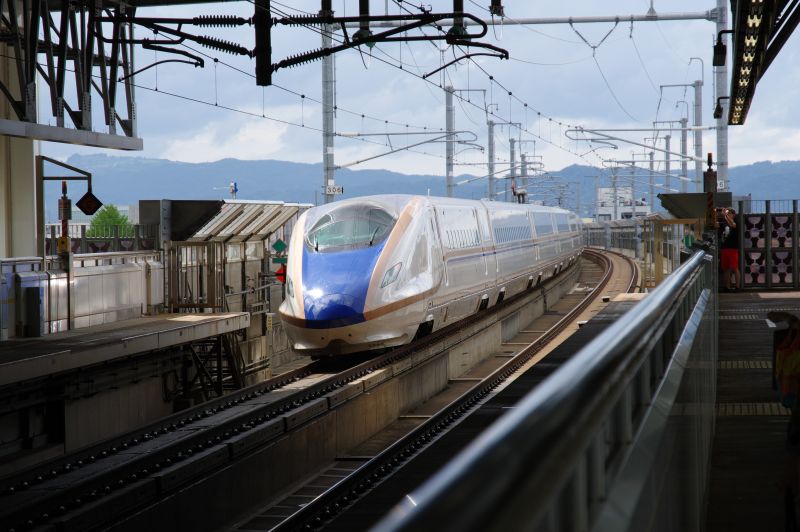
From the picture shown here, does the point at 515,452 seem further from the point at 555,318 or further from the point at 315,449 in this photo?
the point at 555,318

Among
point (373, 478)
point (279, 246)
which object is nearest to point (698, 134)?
point (279, 246)

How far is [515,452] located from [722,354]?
13402 mm

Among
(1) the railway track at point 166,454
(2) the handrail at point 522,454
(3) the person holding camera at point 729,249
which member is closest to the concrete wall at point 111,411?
(1) the railway track at point 166,454

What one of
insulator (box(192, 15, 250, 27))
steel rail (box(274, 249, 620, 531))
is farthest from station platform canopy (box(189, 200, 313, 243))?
insulator (box(192, 15, 250, 27))

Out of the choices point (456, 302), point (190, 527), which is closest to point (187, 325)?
point (456, 302)

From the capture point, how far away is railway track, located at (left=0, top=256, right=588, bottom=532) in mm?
8445

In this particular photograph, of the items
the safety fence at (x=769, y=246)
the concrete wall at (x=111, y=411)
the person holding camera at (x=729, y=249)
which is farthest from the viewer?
the safety fence at (x=769, y=246)

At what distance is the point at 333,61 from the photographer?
79.9 ft

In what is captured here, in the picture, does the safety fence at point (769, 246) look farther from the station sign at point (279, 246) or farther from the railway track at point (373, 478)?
the station sign at point (279, 246)

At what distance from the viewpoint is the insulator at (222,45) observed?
542 inches

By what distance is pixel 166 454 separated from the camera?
411 inches

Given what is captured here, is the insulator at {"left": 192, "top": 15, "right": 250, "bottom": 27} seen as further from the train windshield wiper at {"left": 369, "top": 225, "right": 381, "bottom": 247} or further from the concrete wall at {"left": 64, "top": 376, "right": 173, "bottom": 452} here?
the concrete wall at {"left": 64, "top": 376, "right": 173, "bottom": 452}

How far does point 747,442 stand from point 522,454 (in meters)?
8.34

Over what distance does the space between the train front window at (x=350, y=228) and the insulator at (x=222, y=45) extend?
10.5ft
